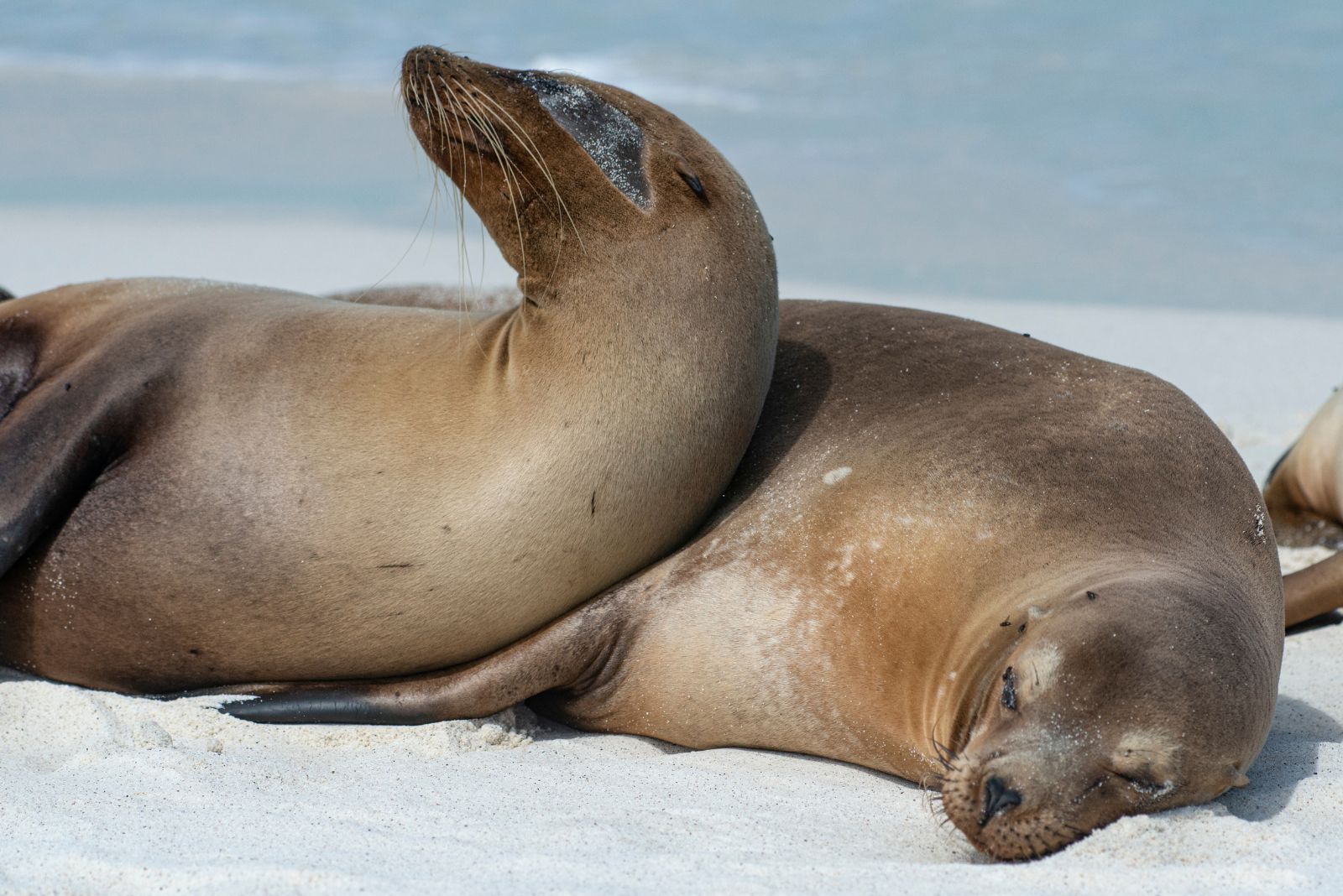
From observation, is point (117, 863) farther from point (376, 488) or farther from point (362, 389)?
point (362, 389)

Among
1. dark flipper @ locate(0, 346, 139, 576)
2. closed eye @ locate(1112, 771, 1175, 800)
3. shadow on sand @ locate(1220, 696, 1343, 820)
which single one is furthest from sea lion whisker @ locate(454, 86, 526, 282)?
shadow on sand @ locate(1220, 696, 1343, 820)

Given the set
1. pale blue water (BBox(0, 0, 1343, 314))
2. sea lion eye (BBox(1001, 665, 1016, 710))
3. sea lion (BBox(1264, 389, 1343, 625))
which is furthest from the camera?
pale blue water (BBox(0, 0, 1343, 314))

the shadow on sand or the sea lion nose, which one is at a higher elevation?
the sea lion nose

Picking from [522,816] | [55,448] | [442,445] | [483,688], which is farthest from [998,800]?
[55,448]

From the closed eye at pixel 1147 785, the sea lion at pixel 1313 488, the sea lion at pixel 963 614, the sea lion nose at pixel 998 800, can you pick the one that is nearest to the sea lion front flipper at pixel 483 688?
the sea lion at pixel 963 614

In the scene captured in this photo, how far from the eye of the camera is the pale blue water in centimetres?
1207

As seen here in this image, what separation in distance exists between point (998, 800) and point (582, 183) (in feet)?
5.54

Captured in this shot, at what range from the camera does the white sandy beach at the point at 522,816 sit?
8.32ft

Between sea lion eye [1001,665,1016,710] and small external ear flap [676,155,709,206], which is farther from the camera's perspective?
small external ear flap [676,155,709,206]

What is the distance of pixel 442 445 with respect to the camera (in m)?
3.55

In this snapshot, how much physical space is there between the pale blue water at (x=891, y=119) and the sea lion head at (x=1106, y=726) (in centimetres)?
784

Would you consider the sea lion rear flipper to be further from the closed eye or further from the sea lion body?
the closed eye

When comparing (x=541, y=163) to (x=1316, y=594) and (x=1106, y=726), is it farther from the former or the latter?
(x=1316, y=594)

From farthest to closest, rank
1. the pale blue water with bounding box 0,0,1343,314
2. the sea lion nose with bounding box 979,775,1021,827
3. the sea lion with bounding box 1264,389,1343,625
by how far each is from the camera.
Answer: the pale blue water with bounding box 0,0,1343,314 < the sea lion with bounding box 1264,389,1343,625 < the sea lion nose with bounding box 979,775,1021,827
